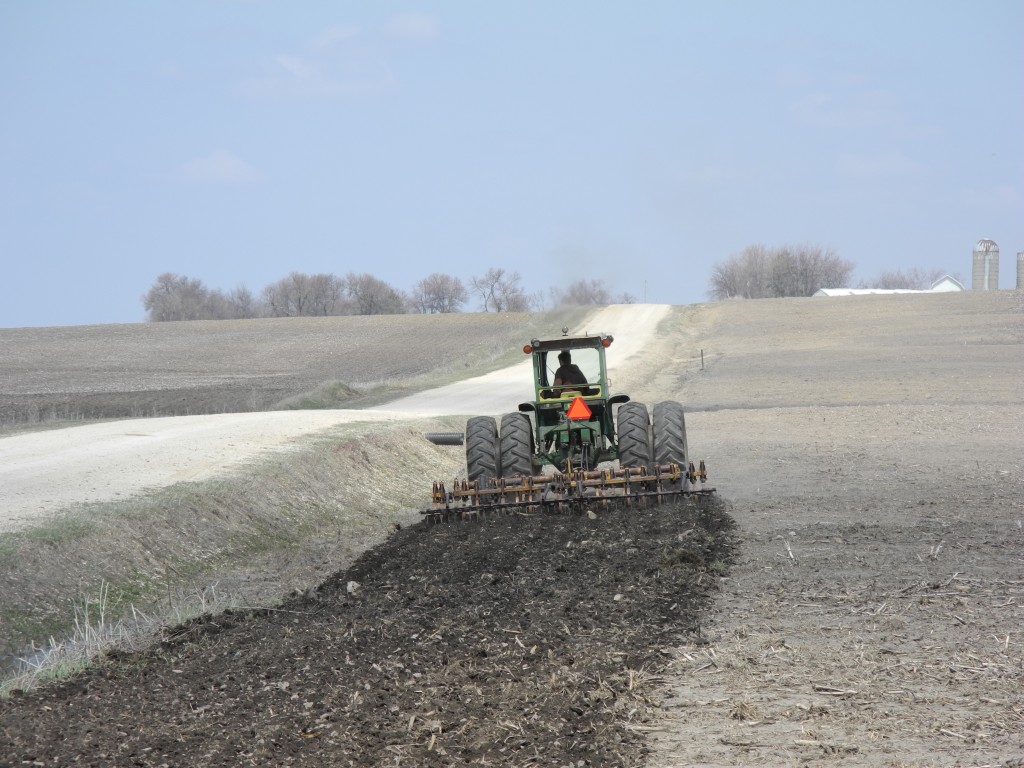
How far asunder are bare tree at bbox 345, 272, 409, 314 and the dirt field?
305 feet

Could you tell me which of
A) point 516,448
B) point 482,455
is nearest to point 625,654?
point 516,448

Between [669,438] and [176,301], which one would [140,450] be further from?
[176,301]

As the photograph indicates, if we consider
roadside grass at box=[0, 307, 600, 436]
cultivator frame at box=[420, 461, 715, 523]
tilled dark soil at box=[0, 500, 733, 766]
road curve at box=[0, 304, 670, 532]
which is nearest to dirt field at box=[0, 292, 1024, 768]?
tilled dark soil at box=[0, 500, 733, 766]

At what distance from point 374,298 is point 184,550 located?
314ft

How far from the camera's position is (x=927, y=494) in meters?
14.0

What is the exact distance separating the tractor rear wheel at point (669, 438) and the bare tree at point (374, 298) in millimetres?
91799

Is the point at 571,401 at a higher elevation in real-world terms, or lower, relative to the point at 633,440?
higher

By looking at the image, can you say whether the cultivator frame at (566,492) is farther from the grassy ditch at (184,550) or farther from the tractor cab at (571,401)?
the grassy ditch at (184,550)

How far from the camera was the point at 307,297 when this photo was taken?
112 metres

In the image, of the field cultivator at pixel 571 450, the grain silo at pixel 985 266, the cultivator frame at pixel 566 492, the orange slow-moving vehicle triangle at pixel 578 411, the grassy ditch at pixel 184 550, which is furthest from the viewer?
the grain silo at pixel 985 266

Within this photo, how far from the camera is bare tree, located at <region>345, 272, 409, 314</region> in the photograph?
348 ft

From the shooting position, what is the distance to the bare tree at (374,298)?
106m

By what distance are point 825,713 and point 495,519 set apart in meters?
6.77

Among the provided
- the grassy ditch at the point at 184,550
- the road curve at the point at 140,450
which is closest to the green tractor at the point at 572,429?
the grassy ditch at the point at 184,550
